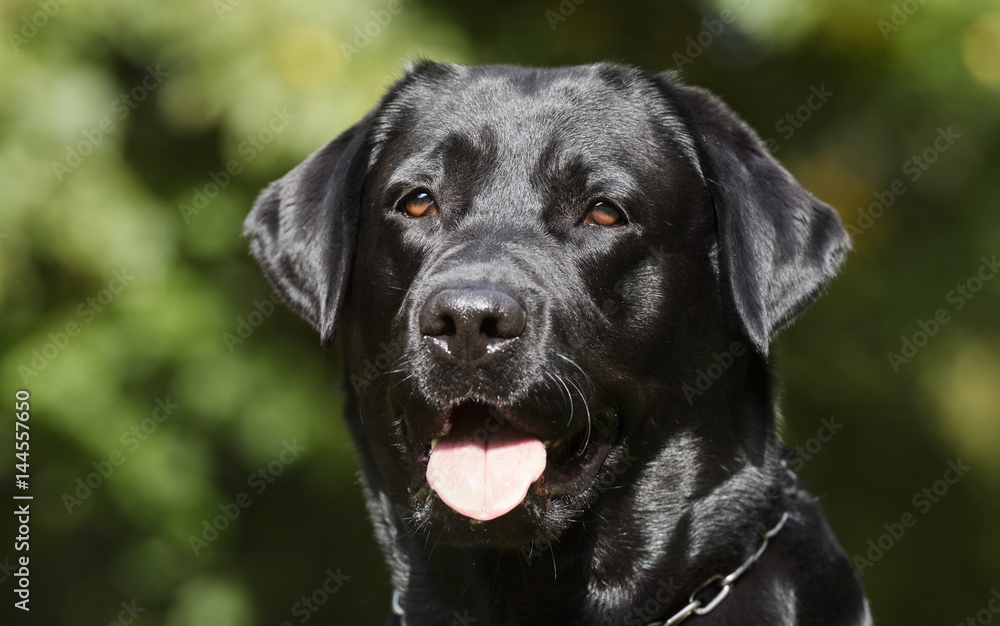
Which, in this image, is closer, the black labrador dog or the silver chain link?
the black labrador dog

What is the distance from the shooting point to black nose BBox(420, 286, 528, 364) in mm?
2357

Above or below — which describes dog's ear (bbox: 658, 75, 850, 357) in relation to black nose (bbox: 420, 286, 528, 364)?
above

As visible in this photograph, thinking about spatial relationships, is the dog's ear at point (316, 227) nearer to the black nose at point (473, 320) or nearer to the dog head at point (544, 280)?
the dog head at point (544, 280)

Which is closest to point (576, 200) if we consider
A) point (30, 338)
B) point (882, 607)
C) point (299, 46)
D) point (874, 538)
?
point (299, 46)

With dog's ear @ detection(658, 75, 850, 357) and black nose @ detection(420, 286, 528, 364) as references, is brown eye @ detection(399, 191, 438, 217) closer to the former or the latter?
black nose @ detection(420, 286, 528, 364)

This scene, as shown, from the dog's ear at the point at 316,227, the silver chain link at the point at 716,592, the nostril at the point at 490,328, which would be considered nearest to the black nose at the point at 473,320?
the nostril at the point at 490,328

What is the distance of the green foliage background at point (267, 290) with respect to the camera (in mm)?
4355

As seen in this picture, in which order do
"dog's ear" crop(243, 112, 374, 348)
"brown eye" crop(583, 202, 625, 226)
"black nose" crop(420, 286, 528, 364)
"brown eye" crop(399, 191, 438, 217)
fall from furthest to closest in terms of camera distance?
"dog's ear" crop(243, 112, 374, 348), "brown eye" crop(399, 191, 438, 217), "brown eye" crop(583, 202, 625, 226), "black nose" crop(420, 286, 528, 364)

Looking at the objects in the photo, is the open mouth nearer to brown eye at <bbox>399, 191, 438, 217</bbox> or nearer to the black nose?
the black nose

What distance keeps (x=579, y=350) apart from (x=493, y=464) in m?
0.37

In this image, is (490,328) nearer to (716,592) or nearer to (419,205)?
(419,205)

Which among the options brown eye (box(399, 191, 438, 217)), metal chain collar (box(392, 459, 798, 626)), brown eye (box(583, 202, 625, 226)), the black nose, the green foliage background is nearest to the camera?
the black nose

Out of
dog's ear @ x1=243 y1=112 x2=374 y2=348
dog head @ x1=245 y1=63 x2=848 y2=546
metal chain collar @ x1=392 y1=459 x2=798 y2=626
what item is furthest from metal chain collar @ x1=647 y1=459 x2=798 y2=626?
dog's ear @ x1=243 y1=112 x2=374 y2=348

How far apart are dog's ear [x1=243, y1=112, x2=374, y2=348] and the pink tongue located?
68 centimetres
